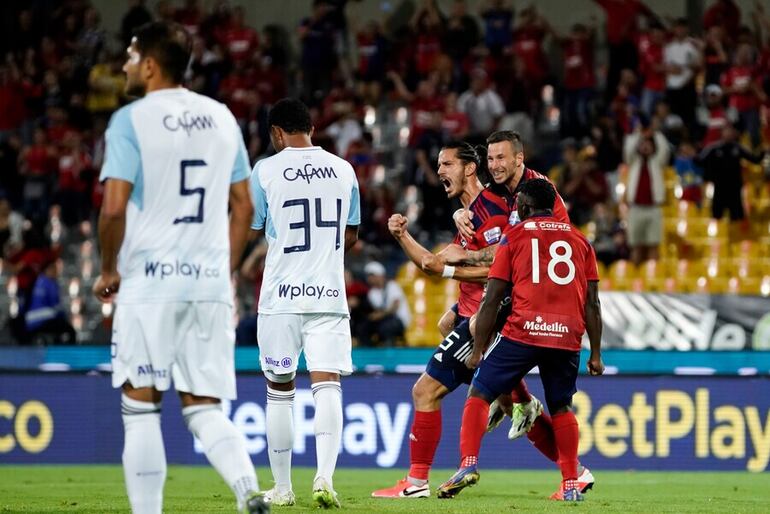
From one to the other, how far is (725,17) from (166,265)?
21048mm

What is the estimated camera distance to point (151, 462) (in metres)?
6.28

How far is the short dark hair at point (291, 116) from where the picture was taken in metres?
8.68

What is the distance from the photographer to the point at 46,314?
18094 millimetres

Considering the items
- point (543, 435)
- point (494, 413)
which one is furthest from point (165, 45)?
point (543, 435)

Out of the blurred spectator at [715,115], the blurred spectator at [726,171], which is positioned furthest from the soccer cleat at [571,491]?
the blurred spectator at [715,115]

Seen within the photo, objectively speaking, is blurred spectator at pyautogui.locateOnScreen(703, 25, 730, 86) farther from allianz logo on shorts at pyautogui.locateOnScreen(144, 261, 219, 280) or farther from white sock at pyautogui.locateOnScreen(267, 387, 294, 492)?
allianz logo on shorts at pyautogui.locateOnScreen(144, 261, 219, 280)

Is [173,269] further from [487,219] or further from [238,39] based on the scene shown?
[238,39]

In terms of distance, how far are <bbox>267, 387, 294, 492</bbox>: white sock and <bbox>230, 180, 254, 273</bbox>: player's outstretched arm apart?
2242 mm

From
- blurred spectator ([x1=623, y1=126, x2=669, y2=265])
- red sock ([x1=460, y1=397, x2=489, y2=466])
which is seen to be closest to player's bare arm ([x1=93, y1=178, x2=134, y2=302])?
red sock ([x1=460, y1=397, x2=489, y2=466])

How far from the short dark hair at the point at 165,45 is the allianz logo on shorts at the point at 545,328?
3.42 m

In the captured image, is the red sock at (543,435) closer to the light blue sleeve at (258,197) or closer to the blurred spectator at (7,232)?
the light blue sleeve at (258,197)

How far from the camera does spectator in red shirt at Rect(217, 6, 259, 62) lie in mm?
25609

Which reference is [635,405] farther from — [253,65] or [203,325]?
[253,65]

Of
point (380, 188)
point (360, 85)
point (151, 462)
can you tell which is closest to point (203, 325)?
point (151, 462)
